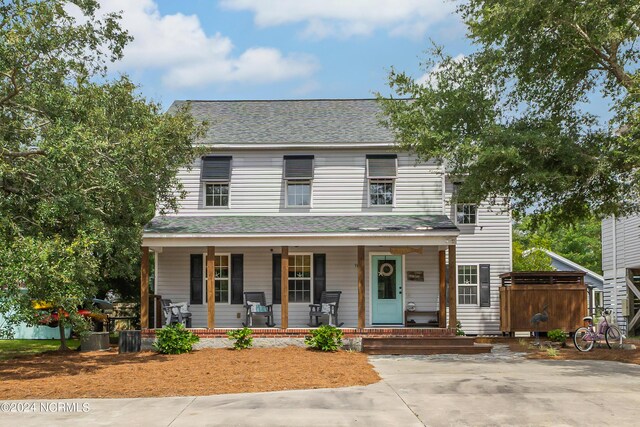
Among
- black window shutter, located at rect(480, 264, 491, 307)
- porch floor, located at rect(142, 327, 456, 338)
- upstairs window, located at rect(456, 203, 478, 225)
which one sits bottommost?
porch floor, located at rect(142, 327, 456, 338)

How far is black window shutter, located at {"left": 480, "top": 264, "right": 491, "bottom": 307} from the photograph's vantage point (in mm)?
23062

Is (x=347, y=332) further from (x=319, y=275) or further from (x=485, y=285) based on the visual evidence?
(x=485, y=285)

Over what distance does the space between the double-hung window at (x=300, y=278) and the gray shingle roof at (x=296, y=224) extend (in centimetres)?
125

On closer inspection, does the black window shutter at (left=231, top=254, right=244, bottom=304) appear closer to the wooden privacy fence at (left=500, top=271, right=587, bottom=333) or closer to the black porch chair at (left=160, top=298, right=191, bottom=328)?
the black porch chair at (left=160, top=298, right=191, bottom=328)

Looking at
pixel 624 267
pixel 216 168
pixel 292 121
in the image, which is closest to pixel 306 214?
pixel 216 168

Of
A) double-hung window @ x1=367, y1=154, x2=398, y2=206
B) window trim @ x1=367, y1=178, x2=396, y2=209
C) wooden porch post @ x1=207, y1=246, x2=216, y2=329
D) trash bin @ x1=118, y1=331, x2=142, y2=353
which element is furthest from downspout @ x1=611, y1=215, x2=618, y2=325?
trash bin @ x1=118, y1=331, x2=142, y2=353

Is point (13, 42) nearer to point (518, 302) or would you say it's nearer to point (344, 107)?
point (344, 107)

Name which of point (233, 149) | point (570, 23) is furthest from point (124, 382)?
point (570, 23)

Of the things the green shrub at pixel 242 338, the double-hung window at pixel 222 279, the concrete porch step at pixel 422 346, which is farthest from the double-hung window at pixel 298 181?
the concrete porch step at pixel 422 346

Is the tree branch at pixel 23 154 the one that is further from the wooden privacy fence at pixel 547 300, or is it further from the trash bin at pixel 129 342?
the wooden privacy fence at pixel 547 300

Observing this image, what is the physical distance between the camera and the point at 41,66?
47.9 feet

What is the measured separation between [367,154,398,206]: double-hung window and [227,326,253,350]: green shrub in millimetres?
5653

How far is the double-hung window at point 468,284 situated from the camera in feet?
75.8

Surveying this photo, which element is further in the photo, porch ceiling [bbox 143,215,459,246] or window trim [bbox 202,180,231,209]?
window trim [bbox 202,180,231,209]
